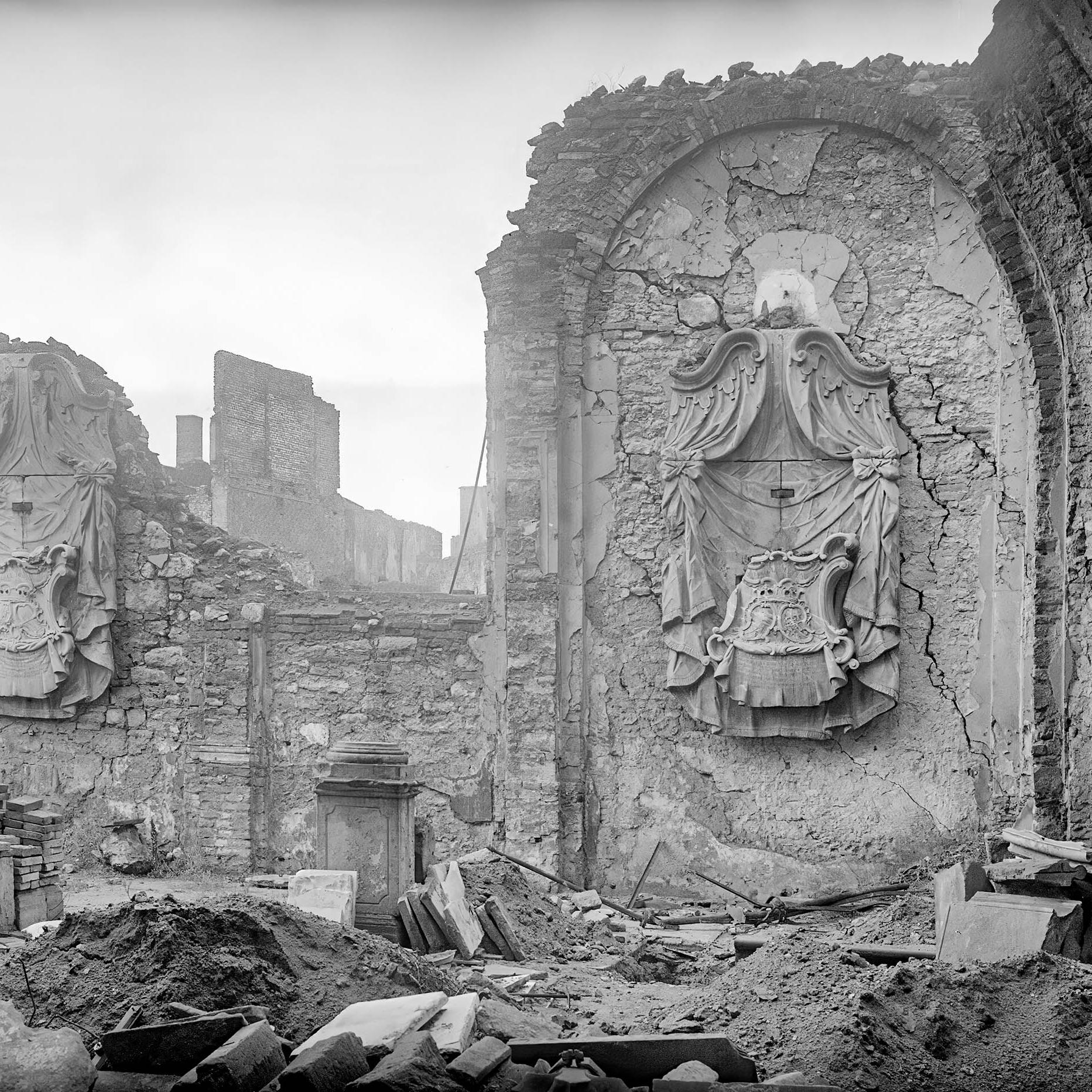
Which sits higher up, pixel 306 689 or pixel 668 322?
pixel 668 322

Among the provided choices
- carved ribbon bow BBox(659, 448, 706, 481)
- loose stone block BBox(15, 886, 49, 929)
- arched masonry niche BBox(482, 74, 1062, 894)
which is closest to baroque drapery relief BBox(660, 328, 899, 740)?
carved ribbon bow BBox(659, 448, 706, 481)

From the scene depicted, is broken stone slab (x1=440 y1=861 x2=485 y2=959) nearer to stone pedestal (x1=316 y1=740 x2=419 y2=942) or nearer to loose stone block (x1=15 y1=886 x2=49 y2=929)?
stone pedestal (x1=316 y1=740 x2=419 y2=942)

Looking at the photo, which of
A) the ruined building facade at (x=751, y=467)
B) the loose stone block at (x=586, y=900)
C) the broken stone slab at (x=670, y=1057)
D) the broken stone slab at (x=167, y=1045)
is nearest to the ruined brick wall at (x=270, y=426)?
the ruined building facade at (x=751, y=467)

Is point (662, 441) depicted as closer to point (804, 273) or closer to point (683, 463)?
point (683, 463)

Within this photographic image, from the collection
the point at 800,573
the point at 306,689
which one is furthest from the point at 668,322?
the point at 306,689

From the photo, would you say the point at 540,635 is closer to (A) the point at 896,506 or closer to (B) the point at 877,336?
(A) the point at 896,506

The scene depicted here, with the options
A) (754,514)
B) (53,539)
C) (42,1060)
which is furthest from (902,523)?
(53,539)

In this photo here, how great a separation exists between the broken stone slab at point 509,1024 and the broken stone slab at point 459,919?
5.53 feet

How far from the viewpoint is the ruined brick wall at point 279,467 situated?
68.2 feet

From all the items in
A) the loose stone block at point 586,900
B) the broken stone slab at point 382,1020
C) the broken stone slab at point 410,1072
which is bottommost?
the loose stone block at point 586,900

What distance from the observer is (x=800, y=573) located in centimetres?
790

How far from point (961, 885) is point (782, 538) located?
2.71 metres

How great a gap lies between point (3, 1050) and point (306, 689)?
17.6ft

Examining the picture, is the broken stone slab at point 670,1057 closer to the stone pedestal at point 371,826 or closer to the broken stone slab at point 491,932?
the broken stone slab at point 491,932
